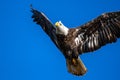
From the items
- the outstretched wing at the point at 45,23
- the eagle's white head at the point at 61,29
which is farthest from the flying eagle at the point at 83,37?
the outstretched wing at the point at 45,23

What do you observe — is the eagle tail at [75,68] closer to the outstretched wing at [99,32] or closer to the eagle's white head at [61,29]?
the outstretched wing at [99,32]

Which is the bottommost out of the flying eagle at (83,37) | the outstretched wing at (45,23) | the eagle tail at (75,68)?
the eagle tail at (75,68)

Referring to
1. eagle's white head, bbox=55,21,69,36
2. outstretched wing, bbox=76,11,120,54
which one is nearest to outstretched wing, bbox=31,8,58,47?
eagle's white head, bbox=55,21,69,36

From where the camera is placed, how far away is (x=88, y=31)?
20281 mm

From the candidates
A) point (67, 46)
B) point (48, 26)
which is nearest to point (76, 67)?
point (67, 46)

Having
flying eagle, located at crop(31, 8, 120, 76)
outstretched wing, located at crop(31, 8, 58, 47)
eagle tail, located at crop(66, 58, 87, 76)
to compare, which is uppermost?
outstretched wing, located at crop(31, 8, 58, 47)

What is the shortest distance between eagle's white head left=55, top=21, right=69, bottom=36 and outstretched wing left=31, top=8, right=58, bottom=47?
0.32 meters

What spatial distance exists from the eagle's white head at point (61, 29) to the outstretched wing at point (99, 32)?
0.34 meters

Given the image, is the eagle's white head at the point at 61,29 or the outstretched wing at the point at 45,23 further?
the outstretched wing at the point at 45,23

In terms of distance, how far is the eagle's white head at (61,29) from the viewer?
20188mm

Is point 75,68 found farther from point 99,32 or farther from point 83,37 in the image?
point 99,32

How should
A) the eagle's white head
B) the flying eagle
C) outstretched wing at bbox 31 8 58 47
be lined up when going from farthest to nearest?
outstretched wing at bbox 31 8 58 47 → the eagle's white head → the flying eagle

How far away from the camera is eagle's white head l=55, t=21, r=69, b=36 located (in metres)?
20.2

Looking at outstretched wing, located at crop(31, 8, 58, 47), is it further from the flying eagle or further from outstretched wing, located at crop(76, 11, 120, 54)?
outstretched wing, located at crop(76, 11, 120, 54)
